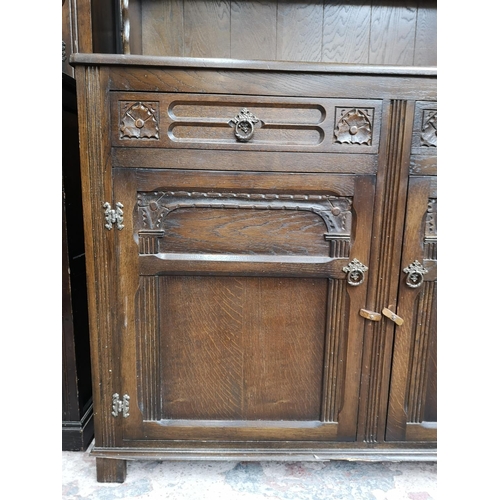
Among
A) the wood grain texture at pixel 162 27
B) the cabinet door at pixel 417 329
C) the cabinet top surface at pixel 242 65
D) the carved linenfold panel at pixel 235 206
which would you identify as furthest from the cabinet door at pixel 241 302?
the wood grain texture at pixel 162 27

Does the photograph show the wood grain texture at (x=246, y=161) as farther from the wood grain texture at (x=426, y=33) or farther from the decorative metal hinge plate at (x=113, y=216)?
the wood grain texture at (x=426, y=33)

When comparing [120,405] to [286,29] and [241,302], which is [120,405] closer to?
[241,302]

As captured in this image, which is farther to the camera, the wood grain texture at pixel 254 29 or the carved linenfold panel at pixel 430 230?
the wood grain texture at pixel 254 29

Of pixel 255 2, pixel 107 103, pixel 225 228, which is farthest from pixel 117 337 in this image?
pixel 255 2

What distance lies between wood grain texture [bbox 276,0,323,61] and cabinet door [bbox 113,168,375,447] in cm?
62

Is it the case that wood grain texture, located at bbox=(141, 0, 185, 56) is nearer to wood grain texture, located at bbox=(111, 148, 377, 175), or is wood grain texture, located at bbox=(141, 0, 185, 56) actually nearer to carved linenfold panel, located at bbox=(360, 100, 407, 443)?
wood grain texture, located at bbox=(111, 148, 377, 175)

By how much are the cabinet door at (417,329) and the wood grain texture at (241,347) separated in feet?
0.69

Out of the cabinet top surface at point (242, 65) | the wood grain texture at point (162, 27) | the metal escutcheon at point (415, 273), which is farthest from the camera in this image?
the wood grain texture at point (162, 27)

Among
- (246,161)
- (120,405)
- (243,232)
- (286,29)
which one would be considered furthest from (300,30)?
(120,405)

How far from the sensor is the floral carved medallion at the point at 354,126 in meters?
0.84

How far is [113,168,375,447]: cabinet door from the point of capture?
0.88m

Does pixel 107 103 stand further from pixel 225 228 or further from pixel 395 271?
pixel 395 271

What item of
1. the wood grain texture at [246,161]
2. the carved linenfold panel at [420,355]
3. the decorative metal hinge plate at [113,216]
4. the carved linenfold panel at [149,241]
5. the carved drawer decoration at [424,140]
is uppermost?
the carved drawer decoration at [424,140]

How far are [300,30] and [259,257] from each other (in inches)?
33.4
